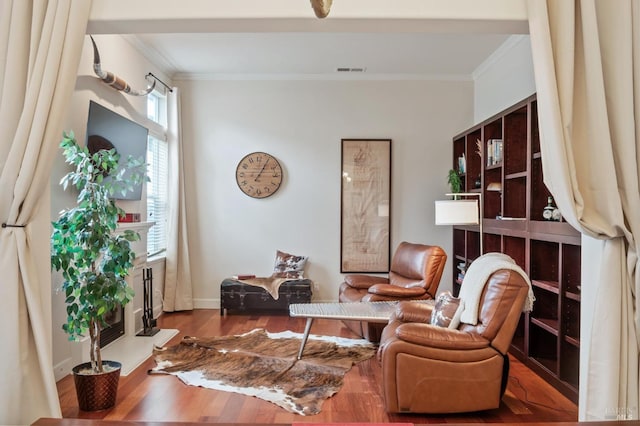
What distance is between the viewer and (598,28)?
2.03 meters

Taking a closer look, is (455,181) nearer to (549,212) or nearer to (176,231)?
(549,212)

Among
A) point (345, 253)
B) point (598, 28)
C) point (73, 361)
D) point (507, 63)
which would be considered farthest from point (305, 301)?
point (598, 28)

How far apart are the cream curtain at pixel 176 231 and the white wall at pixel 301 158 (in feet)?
0.76

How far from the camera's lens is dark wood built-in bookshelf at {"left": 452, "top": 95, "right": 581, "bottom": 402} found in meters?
3.23

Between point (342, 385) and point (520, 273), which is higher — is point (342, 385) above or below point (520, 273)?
below

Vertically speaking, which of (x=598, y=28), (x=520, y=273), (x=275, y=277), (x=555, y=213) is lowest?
(x=275, y=277)

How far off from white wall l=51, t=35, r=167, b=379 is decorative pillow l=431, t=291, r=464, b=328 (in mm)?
2704

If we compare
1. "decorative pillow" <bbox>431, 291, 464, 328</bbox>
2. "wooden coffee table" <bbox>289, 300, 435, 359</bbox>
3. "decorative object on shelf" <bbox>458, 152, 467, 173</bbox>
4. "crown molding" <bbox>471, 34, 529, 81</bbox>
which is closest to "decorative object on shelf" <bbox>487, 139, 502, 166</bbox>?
"decorative object on shelf" <bbox>458, 152, 467, 173</bbox>

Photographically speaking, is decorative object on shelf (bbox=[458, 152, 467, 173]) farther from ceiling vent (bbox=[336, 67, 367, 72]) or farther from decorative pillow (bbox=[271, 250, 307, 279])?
decorative pillow (bbox=[271, 250, 307, 279])

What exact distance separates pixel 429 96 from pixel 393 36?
5.24 ft

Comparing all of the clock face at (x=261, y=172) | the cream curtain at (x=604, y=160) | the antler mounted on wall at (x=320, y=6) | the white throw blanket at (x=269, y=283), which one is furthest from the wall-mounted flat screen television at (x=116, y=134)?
the cream curtain at (x=604, y=160)

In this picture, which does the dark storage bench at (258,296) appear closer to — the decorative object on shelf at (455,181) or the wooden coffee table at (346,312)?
the wooden coffee table at (346,312)

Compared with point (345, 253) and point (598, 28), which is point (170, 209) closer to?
point (345, 253)

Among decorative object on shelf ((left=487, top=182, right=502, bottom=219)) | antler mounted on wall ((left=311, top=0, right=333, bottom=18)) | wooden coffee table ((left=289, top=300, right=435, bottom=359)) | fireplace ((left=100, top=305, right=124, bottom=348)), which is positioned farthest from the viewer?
decorative object on shelf ((left=487, top=182, right=502, bottom=219))
